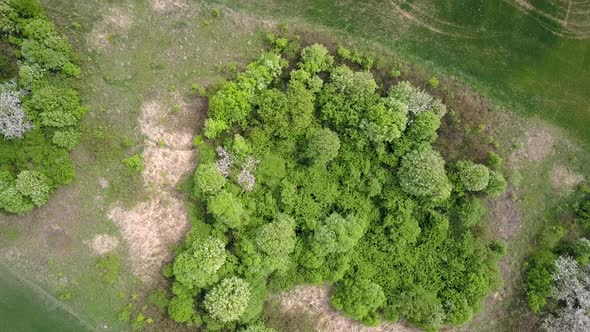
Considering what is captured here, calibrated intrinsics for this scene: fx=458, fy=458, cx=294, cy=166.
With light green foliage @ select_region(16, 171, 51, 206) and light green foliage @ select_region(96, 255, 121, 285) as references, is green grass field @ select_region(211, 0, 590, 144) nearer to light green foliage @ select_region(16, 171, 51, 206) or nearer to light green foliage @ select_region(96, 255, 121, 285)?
light green foliage @ select_region(16, 171, 51, 206)

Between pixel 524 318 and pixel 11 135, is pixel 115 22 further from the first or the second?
pixel 524 318

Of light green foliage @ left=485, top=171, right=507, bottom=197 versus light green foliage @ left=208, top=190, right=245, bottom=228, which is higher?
light green foliage @ left=485, top=171, right=507, bottom=197

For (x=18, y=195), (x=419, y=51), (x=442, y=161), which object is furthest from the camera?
(x=419, y=51)

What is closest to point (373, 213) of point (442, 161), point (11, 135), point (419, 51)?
point (442, 161)

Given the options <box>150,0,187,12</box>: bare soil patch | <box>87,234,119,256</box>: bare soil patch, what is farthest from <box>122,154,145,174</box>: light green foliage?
<box>150,0,187,12</box>: bare soil patch

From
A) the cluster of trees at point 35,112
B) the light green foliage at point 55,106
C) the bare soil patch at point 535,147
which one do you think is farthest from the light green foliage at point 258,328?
the bare soil patch at point 535,147

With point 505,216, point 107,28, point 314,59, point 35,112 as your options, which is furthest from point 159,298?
point 505,216
